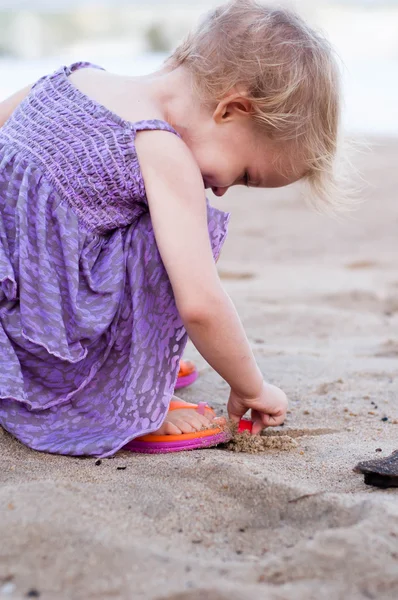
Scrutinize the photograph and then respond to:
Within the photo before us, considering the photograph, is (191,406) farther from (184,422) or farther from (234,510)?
(234,510)

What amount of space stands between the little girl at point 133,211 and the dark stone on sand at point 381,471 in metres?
0.34

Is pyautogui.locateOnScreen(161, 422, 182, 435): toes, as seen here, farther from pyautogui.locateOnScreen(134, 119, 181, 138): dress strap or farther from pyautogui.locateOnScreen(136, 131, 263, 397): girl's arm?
pyautogui.locateOnScreen(134, 119, 181, 138): dress strap

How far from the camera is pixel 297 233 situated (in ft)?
15.8

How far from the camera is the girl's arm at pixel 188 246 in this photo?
1589 millimetres

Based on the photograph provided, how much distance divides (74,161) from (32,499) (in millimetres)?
791

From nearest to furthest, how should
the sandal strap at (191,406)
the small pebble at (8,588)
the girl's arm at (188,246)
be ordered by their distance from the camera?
the small pebble at (8,588) → the girl's arm at (188,246) → the sandal strap at (191,406)

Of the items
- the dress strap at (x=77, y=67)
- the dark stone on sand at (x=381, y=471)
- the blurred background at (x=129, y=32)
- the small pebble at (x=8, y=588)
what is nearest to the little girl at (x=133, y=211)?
the dress strap at (x=77, y=67)

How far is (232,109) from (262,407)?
0.71m

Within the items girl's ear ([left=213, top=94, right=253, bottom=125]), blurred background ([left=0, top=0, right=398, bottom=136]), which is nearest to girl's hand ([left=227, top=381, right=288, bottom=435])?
girl's ear ([left=213, top=94, right=253, bottom=125])

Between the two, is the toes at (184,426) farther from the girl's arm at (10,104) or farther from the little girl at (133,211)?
the girl's arm at (10,104)

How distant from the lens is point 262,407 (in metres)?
1.81

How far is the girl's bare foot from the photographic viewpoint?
70.6 inches

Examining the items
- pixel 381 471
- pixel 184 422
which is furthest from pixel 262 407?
pixel 381 471

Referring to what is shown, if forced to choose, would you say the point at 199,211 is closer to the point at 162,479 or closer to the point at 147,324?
the point at 147,324
